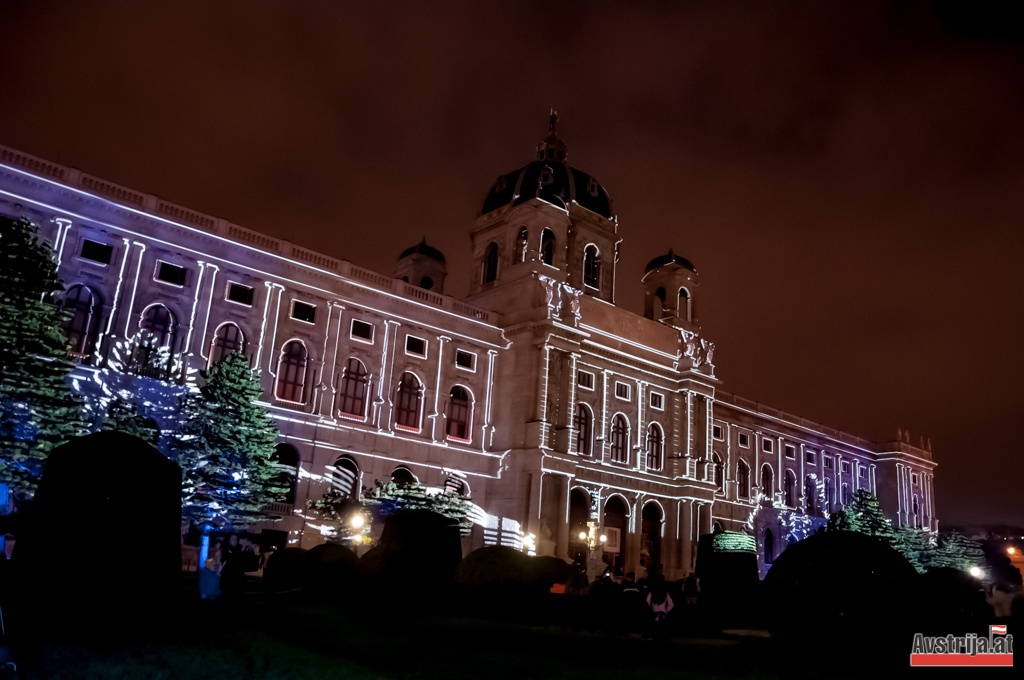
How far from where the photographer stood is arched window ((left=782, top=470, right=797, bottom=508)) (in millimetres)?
69125

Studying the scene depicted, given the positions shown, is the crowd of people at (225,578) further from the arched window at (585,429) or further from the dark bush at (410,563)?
the arched window at (585,429)

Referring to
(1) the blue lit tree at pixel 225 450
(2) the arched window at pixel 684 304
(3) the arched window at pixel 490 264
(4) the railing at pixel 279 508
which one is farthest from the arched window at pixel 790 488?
(1) the blue lit tree at pixel 225 450

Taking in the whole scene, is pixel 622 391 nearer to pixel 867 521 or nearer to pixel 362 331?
pixel 362 331

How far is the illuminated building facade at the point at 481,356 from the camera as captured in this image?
111 feet

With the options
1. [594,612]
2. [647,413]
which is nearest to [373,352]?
[647,413]

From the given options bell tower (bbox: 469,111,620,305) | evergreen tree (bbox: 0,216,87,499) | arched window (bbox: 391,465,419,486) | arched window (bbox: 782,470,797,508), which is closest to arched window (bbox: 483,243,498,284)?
bell tower (bbox: 469,111,620,305)

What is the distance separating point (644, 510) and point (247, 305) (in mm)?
30185

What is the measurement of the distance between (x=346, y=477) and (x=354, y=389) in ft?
15.0

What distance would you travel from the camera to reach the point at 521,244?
172ft

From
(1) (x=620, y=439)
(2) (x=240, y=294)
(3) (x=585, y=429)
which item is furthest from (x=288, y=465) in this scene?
(1) (x=620, y=439)

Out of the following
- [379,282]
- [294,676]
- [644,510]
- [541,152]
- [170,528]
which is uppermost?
[541,152]

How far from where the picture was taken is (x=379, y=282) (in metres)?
43.1

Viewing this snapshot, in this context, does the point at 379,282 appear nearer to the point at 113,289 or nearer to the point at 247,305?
the point at 247,305

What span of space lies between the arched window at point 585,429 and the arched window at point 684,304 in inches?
604
